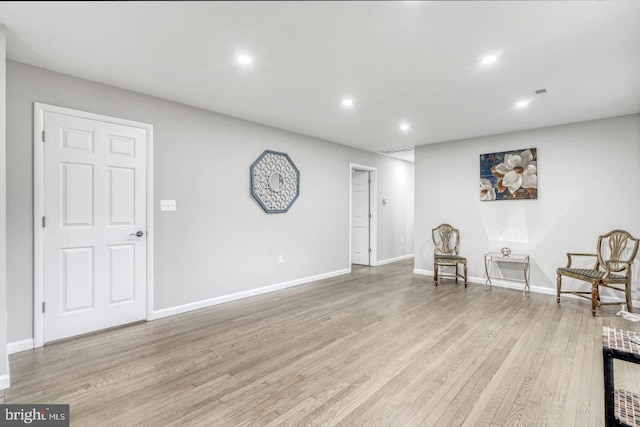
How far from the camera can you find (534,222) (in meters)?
4.63

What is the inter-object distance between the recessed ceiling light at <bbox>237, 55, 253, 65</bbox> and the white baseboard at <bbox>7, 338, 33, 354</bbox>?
2994mm

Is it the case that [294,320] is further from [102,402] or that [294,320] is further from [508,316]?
[508,316]

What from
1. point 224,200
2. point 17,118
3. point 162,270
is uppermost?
point 17,118

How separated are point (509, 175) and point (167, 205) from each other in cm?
497

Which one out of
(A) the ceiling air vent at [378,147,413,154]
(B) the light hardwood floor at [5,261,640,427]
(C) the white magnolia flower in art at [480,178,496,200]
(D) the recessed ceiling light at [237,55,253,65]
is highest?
(A) the ceiling air vent at [378,147,413,154]

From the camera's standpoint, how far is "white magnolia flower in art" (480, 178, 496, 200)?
4.98 metres

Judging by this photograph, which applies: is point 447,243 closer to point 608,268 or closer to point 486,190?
point 486,190

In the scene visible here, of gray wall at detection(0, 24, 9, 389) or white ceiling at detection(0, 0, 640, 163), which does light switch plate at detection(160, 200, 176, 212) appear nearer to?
white ceiling at detection(0, 0, 640, 163)

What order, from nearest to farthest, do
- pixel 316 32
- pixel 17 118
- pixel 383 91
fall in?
pixel 316 32 → pixel 17 118 → pixel 383 91

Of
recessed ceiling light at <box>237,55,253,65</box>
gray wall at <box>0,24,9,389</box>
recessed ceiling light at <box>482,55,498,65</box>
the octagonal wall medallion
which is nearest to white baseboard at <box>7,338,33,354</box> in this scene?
gray wall at <box>0,24,9,389</box>

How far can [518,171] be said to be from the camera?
4754 millimetres

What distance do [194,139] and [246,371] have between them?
8.83 ft

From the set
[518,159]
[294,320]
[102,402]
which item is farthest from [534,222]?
[102,402]

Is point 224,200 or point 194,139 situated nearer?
point 194,139
